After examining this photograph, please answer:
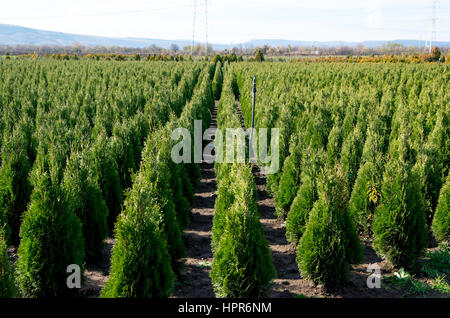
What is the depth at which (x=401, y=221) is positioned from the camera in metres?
6.26

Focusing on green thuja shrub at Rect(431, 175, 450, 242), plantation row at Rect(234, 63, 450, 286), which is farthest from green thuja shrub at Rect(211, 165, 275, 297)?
green thuja shrub at Rect(431, 175, 450, 242)

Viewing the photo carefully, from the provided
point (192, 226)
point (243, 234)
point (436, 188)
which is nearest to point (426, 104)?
point (436, 188)

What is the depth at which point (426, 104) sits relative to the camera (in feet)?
50.6

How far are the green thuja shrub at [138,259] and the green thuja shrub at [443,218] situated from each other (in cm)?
535

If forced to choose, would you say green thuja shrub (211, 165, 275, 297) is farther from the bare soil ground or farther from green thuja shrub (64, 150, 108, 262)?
green thuja shrub (64, 150, 108, 262)

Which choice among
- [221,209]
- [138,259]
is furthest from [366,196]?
[138,259]

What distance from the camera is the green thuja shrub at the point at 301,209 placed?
646 centimetres

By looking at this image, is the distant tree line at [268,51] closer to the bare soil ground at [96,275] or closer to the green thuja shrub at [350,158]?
the green thuja shrub at [350,158]

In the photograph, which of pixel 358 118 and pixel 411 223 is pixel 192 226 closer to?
pixel 411 223

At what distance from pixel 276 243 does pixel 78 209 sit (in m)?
3.75

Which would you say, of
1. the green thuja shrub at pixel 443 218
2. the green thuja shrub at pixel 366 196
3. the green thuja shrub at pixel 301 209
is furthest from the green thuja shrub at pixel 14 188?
the green thuja shrub at pixel 443 218

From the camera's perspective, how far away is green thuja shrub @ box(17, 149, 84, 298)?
5.02m

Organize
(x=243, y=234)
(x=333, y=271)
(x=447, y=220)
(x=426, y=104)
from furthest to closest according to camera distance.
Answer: (x=426, y=104)
(x=447, y=220)
(x=333, y=271)
(x=243, y=234)

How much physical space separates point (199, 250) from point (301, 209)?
2.10m
